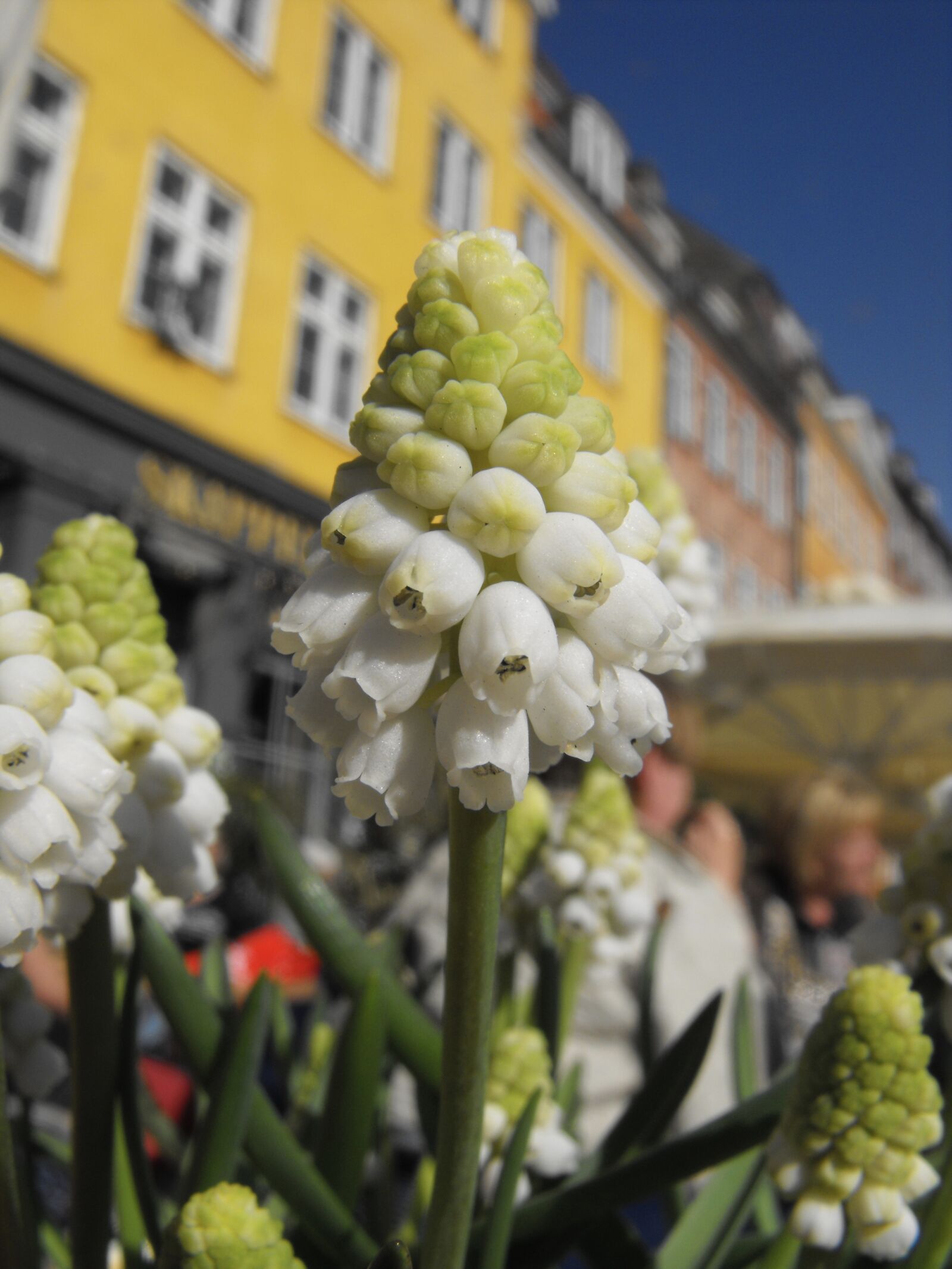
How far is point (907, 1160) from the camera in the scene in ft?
1.86

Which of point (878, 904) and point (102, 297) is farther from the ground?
point (102, 297)

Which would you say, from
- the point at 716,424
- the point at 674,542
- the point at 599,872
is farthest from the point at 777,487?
the point at 599,872

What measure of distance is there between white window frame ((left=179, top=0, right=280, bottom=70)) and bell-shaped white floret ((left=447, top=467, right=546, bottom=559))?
869cm

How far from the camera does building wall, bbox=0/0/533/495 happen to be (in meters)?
6.86

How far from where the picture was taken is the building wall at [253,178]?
6863 mm

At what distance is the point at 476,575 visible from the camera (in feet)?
1.44

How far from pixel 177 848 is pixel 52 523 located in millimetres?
6168

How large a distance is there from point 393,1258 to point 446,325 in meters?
0.38

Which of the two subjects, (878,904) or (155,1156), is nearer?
(878,904)

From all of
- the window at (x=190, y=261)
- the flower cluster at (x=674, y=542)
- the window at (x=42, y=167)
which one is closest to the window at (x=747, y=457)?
the window at (x=190, y=261)

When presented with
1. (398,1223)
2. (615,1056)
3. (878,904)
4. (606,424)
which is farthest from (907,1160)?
(615,1056)

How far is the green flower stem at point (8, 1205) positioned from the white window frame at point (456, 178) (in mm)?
10142

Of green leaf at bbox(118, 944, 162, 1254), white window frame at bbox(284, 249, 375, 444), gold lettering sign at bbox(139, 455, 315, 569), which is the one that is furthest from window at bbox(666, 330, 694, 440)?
green leaf at bbox(118, 944, 162, 1254)

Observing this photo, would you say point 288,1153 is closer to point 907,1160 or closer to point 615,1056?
point 907,1160
